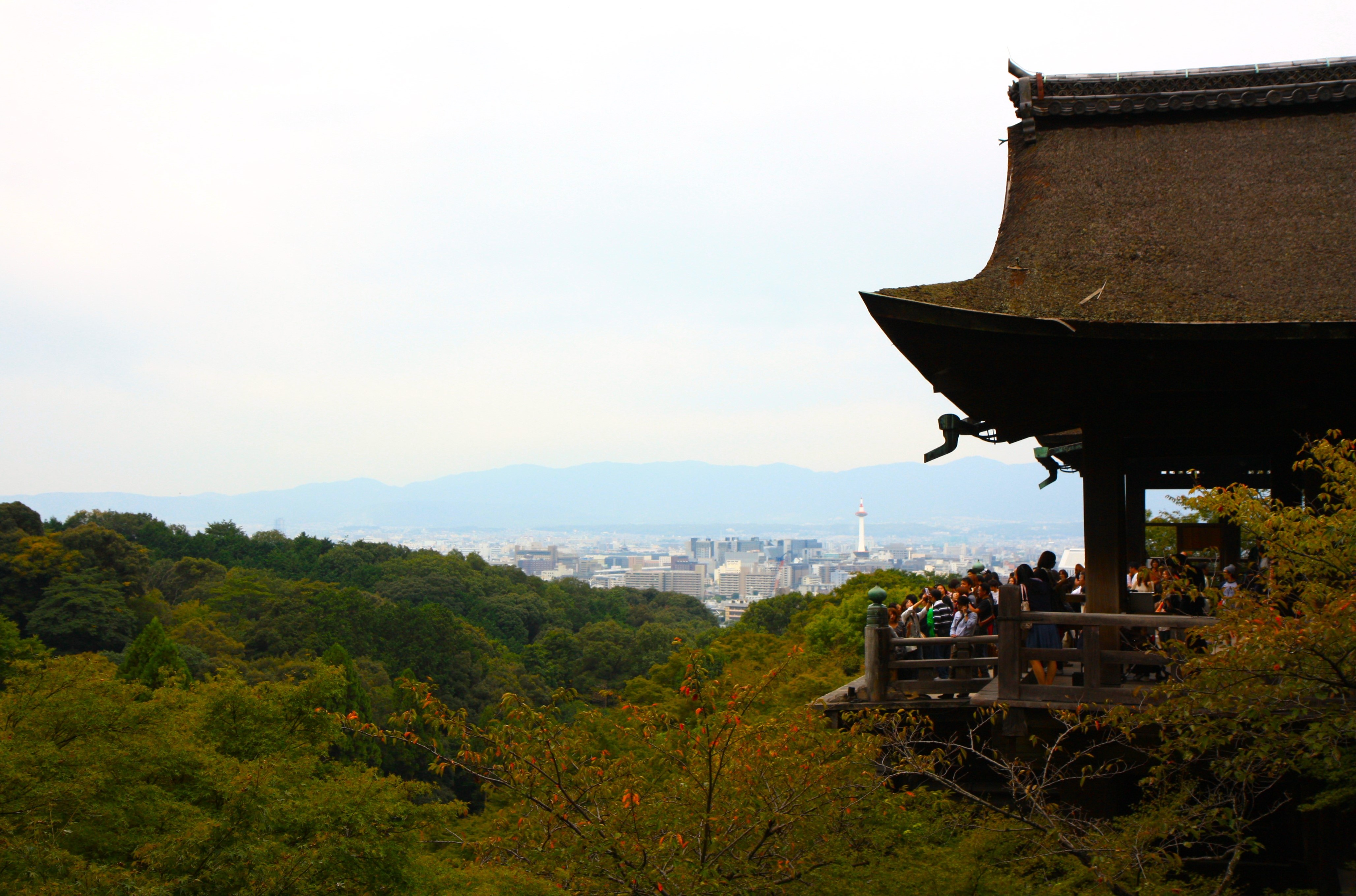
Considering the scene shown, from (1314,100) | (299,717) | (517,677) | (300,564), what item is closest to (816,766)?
(1314,100)

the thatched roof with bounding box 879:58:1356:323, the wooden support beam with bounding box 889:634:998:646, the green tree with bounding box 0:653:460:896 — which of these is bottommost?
the green tree with bounding box 0:653:460:896

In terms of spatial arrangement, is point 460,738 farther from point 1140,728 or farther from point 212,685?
point 212,685

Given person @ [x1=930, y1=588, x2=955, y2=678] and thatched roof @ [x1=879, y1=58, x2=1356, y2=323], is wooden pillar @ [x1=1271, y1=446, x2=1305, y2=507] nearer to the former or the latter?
thatched roof @ [x1=879, y1=58, x2=1356, y2=323]

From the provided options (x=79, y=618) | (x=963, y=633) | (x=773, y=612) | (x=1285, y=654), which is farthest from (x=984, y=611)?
(x=773, y=612)

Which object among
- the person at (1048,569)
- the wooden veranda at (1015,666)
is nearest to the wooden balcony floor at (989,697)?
the wooden veranda at (1015,666)

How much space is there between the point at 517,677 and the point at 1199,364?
52202 mm

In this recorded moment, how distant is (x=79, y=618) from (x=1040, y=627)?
142ft

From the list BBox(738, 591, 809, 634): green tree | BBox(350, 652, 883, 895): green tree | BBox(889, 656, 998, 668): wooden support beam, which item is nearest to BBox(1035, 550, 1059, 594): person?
BBox(889, 656, 998, 668): wooden support beam

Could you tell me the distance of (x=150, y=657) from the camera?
2878cm

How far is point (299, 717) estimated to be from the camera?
13648mm

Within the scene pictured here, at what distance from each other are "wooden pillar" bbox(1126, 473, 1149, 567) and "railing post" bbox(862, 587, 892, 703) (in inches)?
169

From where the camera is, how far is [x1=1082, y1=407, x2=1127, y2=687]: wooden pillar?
6902 millimetres

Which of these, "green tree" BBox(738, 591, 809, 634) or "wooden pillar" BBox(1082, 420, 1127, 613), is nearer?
"wooden pillar" BBox(1082, 420, 1127, 613)

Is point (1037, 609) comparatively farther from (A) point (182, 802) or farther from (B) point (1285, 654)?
(A) point (182, 802)
